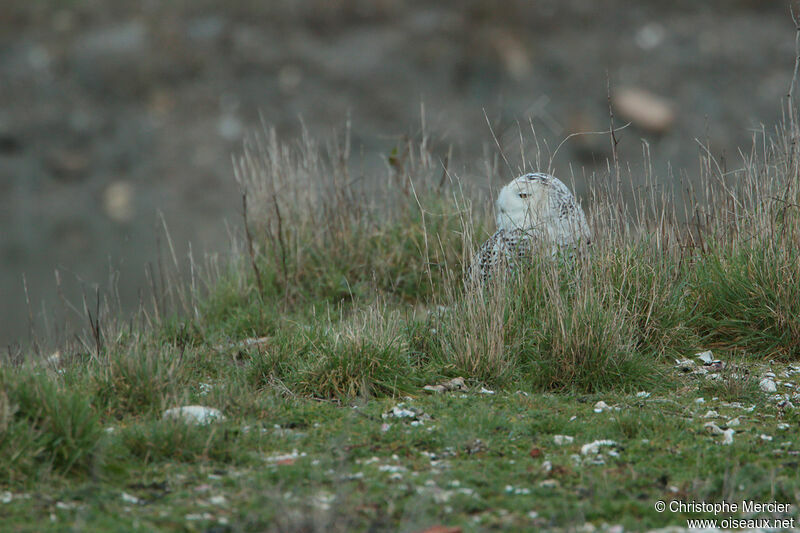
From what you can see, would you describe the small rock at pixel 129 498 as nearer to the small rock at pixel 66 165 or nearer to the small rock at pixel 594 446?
the small rock at pixel 594 446

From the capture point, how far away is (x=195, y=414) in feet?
11.8

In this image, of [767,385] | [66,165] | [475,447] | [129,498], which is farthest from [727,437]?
[66,165]

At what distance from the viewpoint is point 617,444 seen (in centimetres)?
348

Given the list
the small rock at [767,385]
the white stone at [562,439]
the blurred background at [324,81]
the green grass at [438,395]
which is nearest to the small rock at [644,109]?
the blurred background at [324,81]

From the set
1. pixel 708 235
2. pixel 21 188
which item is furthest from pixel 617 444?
pixel 21 188

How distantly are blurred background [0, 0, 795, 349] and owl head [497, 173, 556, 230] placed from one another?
8.61m

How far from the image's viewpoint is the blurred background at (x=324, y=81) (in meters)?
14.1

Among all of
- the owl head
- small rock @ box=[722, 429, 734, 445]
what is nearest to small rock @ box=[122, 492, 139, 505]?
Answer: small rock @ box=[722, 429, 734, 445]

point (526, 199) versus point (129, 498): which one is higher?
point (526, 199)

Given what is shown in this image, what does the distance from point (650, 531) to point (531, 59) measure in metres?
13.6

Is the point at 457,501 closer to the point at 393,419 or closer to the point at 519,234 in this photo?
the point at 393,419

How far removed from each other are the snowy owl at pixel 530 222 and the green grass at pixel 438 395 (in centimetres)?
13

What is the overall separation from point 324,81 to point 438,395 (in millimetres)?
11978

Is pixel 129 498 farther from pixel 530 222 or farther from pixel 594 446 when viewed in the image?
pixel 530 222
